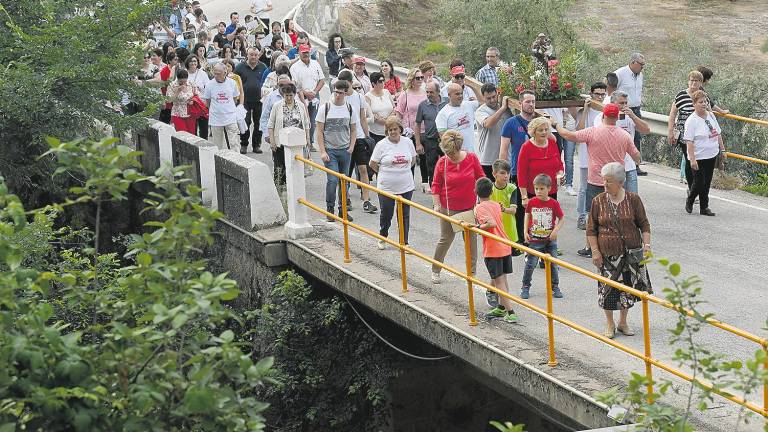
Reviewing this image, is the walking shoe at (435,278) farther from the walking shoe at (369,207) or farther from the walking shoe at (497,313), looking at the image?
the walking shoe at (369,207)

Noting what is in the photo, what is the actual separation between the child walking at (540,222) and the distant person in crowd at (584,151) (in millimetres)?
2610

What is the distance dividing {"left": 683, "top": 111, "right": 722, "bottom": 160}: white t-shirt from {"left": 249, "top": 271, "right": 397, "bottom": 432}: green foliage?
14.8 ft

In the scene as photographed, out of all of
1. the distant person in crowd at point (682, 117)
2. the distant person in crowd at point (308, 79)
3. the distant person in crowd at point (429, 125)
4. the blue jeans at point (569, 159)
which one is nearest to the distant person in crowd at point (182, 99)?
the distant person in crowd at point (308, 79)

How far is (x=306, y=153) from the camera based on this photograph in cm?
1834

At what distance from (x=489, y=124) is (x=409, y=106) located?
1934 mm

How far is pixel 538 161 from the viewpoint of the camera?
13008 mm

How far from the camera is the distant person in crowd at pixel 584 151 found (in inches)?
586

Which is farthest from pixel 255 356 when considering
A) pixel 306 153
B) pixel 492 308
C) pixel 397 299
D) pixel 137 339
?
pixel 137 339

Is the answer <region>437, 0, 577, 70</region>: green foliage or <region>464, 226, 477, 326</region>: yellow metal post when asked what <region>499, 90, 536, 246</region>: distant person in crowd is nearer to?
<region>464, 226, 477, 326</region>: yellow metal post

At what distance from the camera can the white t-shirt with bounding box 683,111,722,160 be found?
15258 mm

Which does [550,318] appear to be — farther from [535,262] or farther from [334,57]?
[334,57]

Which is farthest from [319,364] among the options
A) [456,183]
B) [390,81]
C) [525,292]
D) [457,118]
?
[390,81]

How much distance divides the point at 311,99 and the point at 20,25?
14.5 feet

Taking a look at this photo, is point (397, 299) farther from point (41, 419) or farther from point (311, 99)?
point (311, 99)
